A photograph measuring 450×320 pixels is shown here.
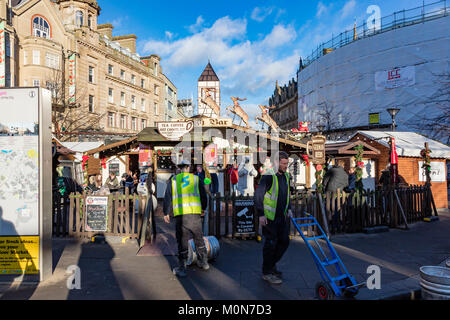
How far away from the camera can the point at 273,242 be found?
4.73 metres

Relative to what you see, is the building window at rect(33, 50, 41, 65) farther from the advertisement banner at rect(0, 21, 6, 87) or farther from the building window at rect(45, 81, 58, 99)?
the advertisement banner at rect(0, 21, 6, 87)

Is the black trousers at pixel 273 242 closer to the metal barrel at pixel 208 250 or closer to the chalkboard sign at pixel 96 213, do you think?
the metal barrel at pixel 208 250

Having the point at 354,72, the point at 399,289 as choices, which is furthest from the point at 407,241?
the point at 354,72

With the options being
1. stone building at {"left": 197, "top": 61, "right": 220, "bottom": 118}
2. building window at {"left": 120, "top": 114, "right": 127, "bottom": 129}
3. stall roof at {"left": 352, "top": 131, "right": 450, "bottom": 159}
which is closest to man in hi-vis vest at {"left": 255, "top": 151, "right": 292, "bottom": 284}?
stall roof at {"left": 352, "top": 131, "right": 450, "bottom": 159}

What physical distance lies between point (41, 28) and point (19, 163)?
109ft

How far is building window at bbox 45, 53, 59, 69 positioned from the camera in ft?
99.0

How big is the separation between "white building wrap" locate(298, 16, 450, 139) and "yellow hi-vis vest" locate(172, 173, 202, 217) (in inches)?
1016

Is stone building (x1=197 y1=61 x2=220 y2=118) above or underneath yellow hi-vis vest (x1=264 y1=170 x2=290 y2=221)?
above

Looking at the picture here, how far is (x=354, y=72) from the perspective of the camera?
31500 millimetres

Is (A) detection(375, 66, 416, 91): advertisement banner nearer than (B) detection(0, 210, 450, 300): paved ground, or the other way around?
(B) detection(0, 210, 450, 300): paved ground

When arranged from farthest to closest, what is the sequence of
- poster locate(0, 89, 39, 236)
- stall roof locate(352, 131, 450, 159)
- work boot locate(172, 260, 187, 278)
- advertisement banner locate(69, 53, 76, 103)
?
advertisement banner locate(69, 53, 76, 103) → stall roof locate(352, 131, 450, 159) → work boot locate(172, 260, 187, 278) → poster locate(0, 89, 39, 236)

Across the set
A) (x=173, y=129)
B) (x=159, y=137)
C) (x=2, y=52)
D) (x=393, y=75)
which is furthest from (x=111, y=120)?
(x=393, y=75)

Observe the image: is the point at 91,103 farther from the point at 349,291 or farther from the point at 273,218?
the point at 349,291

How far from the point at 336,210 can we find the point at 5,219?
23.4 feet
